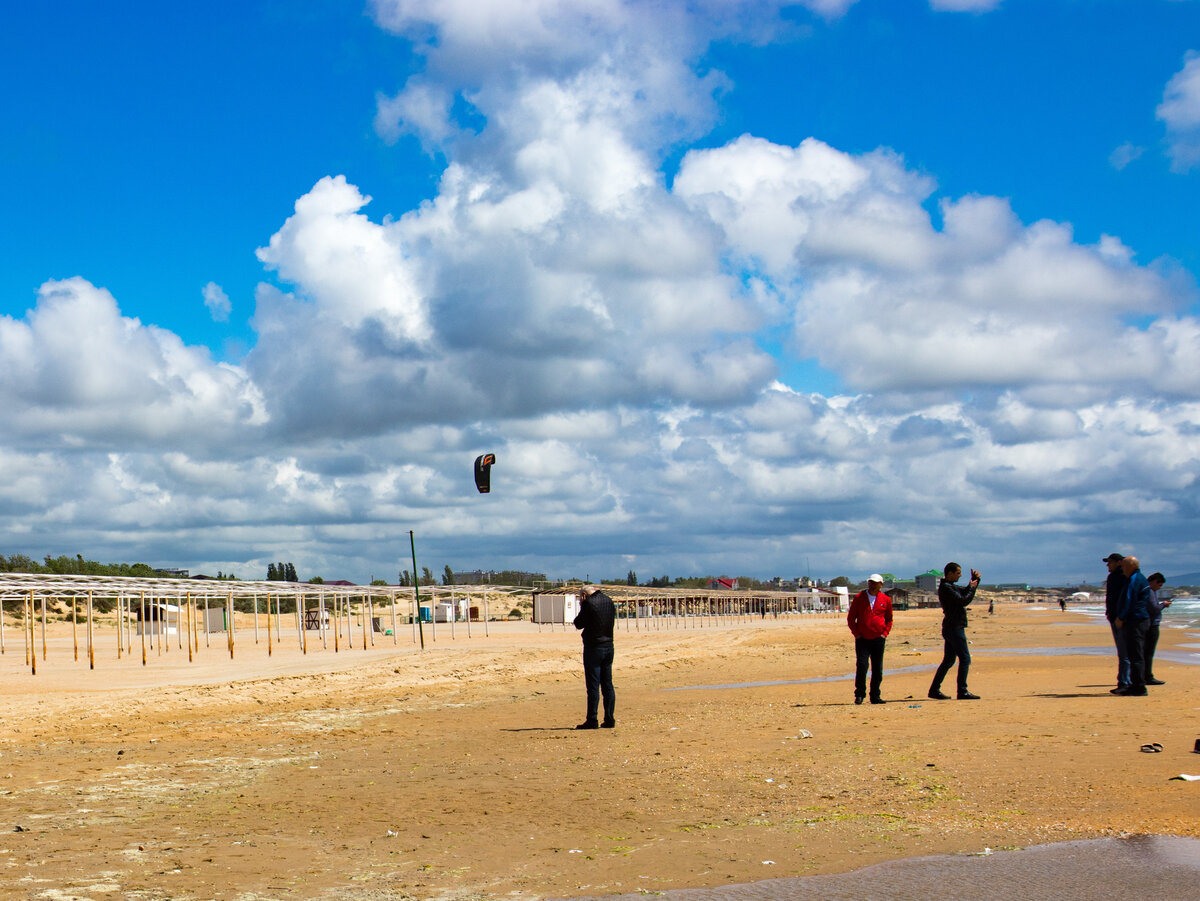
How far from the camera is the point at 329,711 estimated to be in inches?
661

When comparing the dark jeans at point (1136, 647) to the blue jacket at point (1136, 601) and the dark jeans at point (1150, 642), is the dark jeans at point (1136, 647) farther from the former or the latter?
the dark jeans at point (1150, 642)

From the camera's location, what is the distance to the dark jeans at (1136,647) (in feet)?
43.1

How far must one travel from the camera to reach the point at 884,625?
13.2 metres

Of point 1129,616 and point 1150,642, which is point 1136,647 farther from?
point 1150,642

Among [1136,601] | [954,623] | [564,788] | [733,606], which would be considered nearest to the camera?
[564,788]

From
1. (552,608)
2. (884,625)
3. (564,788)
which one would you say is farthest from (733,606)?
(564,788)

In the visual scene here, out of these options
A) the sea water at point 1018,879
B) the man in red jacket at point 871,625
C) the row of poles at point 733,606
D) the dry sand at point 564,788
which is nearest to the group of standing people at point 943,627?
the man in red jacket at point 871,625

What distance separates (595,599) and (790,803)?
17.7 ft

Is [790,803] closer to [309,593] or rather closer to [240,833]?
[240,833]

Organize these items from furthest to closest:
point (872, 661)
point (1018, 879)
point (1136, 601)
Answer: point (872, 661), point (1136, 601), point (1018, 879)

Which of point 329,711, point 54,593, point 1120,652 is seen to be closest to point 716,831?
point 1120,652

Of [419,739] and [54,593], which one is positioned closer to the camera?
[419,739]

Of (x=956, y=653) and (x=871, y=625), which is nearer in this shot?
(x=871, y=625)

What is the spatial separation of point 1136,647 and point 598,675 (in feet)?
22.0
